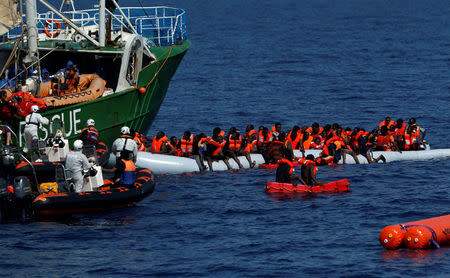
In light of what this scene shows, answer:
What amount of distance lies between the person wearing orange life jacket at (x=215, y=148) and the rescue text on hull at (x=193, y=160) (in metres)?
0.16

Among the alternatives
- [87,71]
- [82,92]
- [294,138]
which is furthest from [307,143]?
[87,71]

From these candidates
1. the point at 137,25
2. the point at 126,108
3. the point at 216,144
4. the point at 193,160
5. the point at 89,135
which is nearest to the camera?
the point at 89,135

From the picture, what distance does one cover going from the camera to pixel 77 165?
25156mm

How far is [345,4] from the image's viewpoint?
148000mm

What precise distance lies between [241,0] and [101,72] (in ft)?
435

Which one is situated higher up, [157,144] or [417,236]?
[157,144]

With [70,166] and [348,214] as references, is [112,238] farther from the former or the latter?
[348,214]

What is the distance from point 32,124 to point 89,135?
6.44ft

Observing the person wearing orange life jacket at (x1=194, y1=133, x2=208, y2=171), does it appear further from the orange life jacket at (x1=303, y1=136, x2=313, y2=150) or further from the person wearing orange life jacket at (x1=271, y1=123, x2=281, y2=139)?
the orange life jacket at (x1=303, y1=136, x2=313, y2=150)

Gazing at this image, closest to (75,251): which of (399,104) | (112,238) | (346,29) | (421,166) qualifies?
(112,238)

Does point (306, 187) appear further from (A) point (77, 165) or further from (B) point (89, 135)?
(A) point (77, 165)

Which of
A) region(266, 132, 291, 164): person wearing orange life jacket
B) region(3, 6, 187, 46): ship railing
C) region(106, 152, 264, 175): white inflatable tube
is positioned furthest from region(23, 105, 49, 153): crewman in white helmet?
region(266, 132, 291, 164): person wearing orange life jacket

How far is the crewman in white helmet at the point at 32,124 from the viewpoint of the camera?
2815cm

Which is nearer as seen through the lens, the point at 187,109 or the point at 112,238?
the point at 112,238
